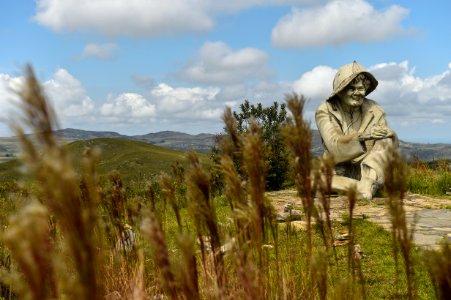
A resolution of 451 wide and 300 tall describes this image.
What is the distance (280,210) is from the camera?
9.23 m

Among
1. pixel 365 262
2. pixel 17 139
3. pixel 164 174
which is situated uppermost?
pixel 17 139

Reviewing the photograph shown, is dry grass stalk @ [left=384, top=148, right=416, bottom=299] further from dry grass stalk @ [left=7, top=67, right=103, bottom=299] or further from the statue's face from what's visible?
the statue's face

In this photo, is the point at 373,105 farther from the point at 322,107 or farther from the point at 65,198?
the point at 65,198

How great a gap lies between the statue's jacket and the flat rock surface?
1.10 m

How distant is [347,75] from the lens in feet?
35.0

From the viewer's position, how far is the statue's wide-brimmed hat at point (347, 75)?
10555mm

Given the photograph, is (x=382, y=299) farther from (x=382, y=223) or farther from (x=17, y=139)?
(x=17, y=139)

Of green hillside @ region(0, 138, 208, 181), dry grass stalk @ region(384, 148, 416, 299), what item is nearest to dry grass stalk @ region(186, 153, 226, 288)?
dry grass stalk @ region(384, 148, 416, 299)

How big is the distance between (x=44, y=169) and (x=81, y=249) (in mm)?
145

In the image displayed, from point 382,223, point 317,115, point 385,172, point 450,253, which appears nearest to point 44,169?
point 450,253

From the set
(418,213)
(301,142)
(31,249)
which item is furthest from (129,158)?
(31,249)

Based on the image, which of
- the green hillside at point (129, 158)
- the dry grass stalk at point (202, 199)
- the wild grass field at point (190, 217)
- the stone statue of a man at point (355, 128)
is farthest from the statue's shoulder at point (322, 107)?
the green hillside at point (129, 158)

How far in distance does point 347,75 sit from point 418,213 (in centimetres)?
372

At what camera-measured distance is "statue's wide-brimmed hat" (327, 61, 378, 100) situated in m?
10.6
